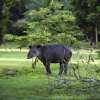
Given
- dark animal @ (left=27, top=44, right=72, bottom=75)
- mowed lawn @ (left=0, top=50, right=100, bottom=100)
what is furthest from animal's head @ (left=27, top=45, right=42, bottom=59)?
mowed lawn @ (left=0, top=50, right=100, bottom=100)

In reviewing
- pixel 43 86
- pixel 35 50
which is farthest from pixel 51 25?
pixel 43 86

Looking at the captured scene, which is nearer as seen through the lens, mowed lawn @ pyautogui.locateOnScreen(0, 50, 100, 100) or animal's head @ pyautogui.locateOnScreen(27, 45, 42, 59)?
mowed lawn @ pyautogui.locateOnScreen(0, 50, 100, 100)

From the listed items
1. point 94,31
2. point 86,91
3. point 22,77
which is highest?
point 86,91

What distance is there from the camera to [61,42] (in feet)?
119

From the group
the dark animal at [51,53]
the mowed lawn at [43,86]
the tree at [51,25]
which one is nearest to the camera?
the mowed lawn at [43,86]

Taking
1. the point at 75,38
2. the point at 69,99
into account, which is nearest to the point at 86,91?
the point at 69,99

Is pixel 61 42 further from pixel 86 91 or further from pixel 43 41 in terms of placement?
pixel 86 91

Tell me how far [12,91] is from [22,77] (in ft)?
19.7

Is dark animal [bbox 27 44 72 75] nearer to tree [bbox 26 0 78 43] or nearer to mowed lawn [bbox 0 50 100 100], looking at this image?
mowed lawn [bbox 0 50 100 100]

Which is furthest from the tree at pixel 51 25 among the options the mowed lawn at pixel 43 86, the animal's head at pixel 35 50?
the mowed lawn at pixel 43 86

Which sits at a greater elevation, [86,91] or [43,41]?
[86,91]

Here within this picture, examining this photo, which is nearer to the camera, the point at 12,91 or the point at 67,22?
the point at 12,91

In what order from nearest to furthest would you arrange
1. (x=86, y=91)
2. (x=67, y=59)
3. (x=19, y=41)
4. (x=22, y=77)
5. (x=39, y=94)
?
(x=86, y=91) → (x=39, y=94) → (x=22, y=77) → (x=67, y=59) → (x=19, y=41)

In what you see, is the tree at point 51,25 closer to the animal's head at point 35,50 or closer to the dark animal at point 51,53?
the dark animal at point 51,53
